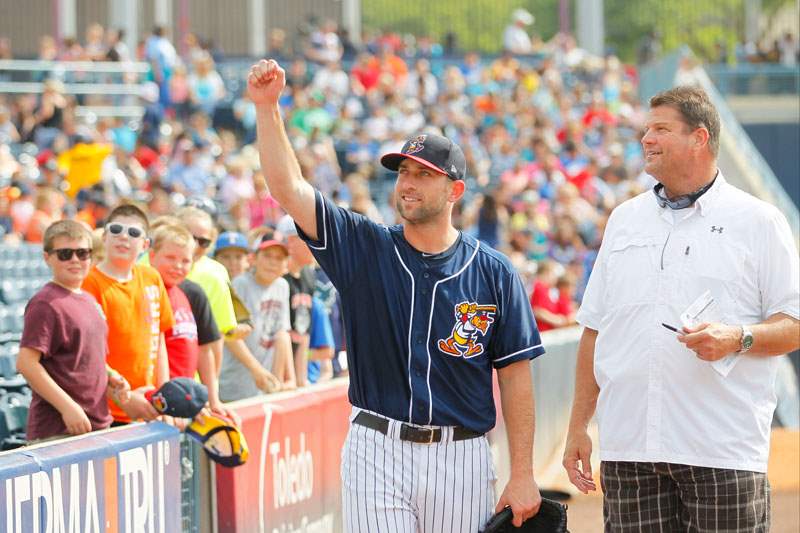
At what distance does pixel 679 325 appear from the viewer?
14.4 ft

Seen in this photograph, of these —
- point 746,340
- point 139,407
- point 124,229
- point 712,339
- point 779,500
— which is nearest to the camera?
point 712,339

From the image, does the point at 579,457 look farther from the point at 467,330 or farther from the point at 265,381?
the point at 265,381

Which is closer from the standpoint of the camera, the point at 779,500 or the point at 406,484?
the point at 406,484

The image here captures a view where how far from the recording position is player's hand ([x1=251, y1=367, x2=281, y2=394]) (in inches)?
297

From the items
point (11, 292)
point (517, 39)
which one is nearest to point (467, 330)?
point (11, 292)

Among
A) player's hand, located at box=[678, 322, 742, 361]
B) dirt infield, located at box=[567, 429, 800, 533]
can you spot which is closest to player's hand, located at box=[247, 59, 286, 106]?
player's hand, located at box=[678, 322, 742, 361]

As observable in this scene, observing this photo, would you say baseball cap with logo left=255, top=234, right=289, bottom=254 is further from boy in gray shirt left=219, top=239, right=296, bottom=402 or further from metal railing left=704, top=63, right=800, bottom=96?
metal railing left=704, top=63, right=800, bottom=96

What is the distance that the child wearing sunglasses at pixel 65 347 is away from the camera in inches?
224

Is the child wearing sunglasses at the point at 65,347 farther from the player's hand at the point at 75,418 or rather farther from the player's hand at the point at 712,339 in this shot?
the player's hand at the point at 712,339

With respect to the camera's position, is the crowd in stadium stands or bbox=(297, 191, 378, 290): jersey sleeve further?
the crowd in stadium stands

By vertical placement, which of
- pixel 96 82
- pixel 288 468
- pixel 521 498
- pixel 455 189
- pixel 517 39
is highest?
pixel 517 39

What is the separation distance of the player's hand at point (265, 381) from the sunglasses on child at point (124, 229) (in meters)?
1.55

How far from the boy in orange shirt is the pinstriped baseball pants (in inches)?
76.3

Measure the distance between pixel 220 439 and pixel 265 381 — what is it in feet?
4.83
